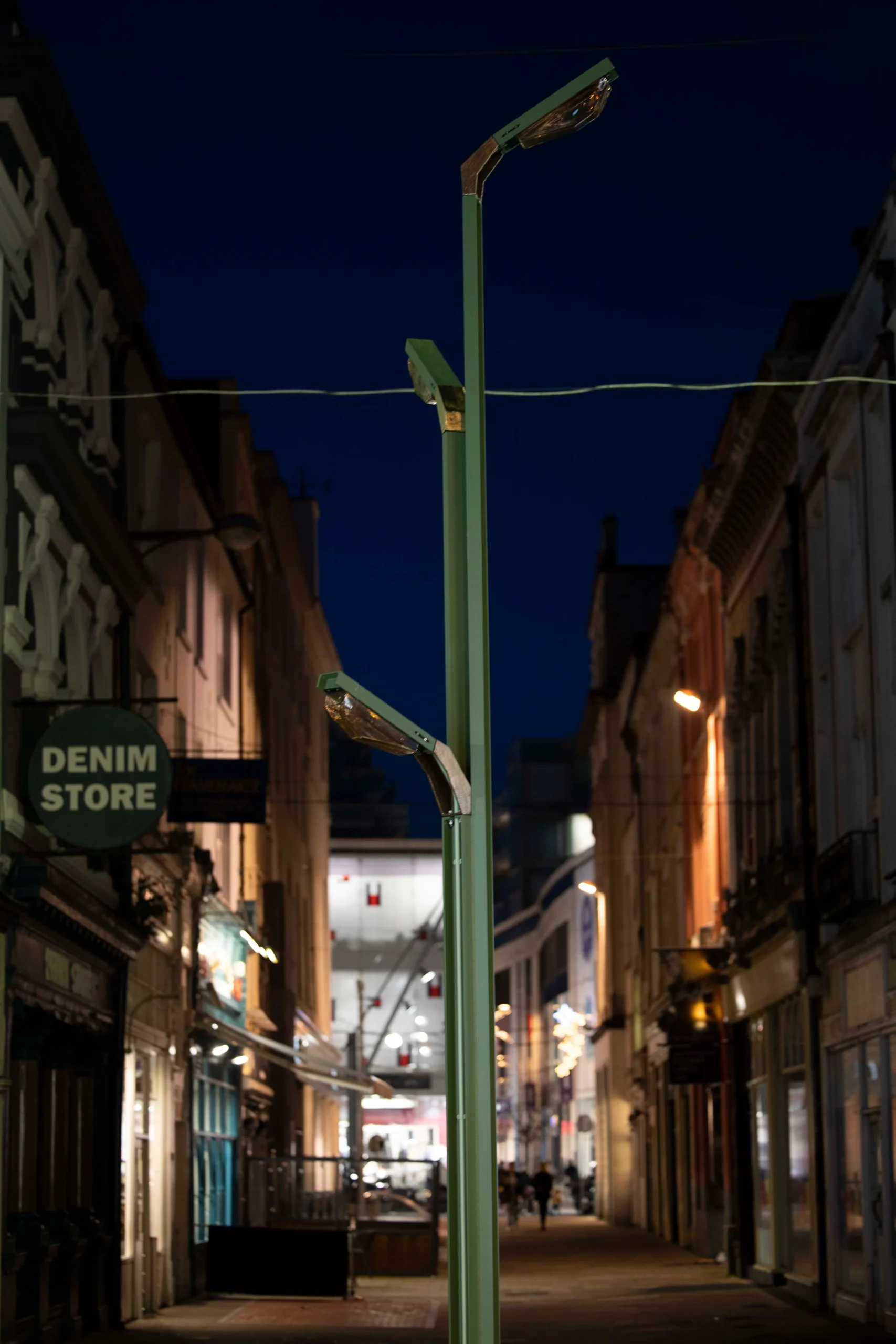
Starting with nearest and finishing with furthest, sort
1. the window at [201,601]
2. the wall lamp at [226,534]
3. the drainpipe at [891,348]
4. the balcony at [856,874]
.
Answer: the drainpipe at [891,348] < the balcony at [856,874] < the wall lamp at [226,534] < the window at [201,601]

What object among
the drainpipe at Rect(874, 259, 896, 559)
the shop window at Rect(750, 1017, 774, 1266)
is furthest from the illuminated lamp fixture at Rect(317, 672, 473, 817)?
the shop window at Rect(750, 1017, 774, 1266)

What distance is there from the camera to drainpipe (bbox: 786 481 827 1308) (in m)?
26.3

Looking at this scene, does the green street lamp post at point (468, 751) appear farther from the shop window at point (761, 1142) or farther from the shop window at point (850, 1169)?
the shop window at point (761, 1142)

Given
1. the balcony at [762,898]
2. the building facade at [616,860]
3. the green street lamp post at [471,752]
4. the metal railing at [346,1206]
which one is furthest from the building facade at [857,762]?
the building facade at [616,860]

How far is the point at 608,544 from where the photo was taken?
73.4 m

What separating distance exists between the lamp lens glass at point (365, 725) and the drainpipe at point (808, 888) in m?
18.1

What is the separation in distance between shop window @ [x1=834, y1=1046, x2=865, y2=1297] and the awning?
32.1 feet

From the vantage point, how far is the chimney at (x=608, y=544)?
73250 mm

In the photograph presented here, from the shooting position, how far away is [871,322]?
2309cm

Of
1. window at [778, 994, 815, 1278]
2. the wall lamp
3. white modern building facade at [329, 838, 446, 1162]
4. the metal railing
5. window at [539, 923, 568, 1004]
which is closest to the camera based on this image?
the wall lamp

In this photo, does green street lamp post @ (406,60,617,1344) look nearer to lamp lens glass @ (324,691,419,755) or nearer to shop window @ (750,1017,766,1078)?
lamp lens glass @ (324,691,419,755)

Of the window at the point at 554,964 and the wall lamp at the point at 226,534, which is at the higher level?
the wall lamp at the point at 226,534

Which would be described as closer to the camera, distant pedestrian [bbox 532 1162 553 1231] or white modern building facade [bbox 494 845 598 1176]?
distant pedestrian [bbox 532 1162 553 1231]

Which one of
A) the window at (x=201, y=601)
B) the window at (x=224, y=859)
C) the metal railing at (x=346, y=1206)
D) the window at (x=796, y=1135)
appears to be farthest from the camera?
the window at (x=224, y=859)
